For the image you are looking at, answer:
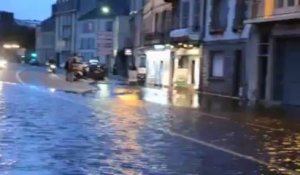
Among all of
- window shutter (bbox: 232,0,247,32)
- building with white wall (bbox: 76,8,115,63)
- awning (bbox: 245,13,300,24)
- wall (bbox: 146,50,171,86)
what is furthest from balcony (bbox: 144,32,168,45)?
building with white wall (bbox: 76,8,115,63)

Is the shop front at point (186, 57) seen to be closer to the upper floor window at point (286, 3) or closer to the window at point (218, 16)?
the window at point (218, 16)

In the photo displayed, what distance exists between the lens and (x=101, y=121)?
63.7 feet

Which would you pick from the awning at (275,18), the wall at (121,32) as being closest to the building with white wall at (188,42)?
the awning at (275,18)

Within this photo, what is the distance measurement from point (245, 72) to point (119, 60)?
5481cm

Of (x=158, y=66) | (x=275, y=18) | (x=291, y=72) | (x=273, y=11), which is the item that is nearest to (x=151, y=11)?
(x=158, y=66)

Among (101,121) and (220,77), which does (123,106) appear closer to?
(101,121)

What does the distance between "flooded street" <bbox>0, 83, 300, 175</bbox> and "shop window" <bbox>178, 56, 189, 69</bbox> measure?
27320 mm

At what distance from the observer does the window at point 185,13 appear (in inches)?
1986

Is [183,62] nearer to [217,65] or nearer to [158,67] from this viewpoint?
[158,67]

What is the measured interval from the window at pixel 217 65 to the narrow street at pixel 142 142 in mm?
17842

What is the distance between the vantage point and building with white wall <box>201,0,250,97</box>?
128ft

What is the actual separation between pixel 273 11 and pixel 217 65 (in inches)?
355

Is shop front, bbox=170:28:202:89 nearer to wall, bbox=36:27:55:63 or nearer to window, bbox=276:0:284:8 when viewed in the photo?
window, bbox=276:0:284:8

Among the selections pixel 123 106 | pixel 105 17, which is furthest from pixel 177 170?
pixel 105 17
